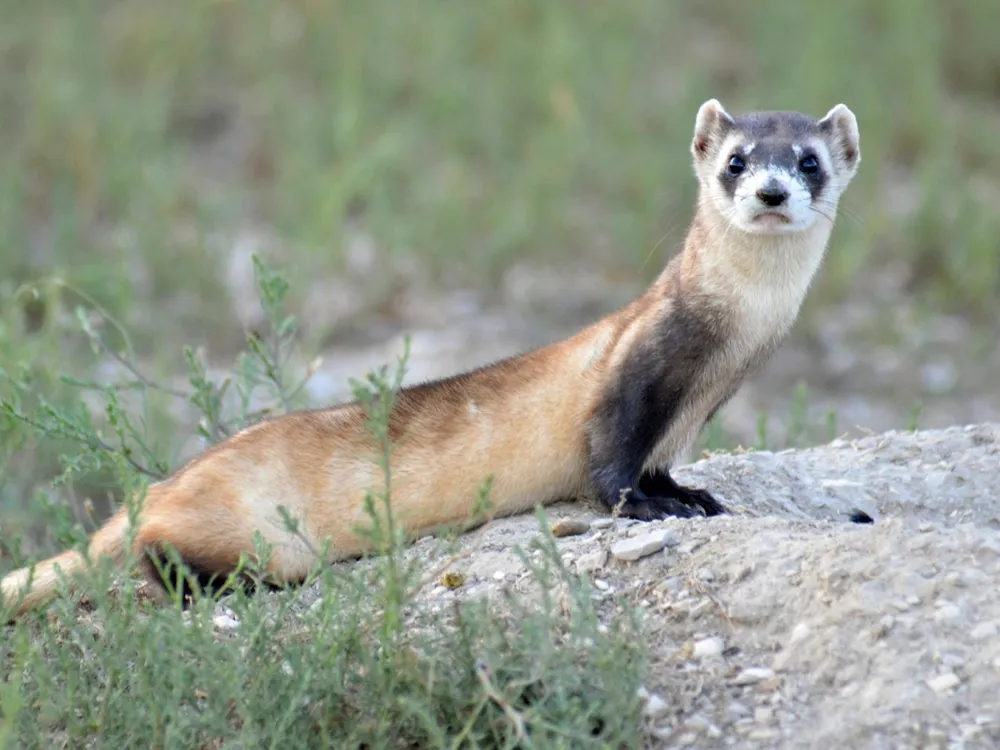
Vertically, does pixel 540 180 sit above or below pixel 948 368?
above

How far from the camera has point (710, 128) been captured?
12.6 ft

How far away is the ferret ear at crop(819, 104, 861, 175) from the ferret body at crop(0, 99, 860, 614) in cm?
14

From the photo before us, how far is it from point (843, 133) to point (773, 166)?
394 millimetres

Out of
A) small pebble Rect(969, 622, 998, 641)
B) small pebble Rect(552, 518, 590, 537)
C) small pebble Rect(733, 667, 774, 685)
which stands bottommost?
small pebble Rect(733, 667, 774, 685)

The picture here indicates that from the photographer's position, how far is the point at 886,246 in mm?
7461

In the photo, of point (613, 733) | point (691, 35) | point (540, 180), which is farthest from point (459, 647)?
point (691, 35)

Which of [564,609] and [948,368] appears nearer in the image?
[564,609]

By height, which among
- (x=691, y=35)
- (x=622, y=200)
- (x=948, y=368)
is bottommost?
(x=948, y=368)

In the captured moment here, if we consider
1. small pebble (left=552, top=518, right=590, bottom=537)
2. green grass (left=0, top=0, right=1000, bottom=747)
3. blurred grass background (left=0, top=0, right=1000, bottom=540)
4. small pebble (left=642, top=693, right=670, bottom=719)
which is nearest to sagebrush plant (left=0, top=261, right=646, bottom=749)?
small pebble (left=642, top=693, right=670, bottom=719)

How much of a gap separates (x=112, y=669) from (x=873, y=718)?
1.28 m

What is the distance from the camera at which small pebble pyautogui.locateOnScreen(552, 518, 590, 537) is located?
3326 millimetres

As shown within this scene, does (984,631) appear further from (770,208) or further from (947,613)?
(770,208)

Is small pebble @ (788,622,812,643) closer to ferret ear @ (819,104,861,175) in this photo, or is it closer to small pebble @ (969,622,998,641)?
small pebble @ (969,622,998,641)

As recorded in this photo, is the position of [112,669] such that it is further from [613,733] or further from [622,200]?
[622,200]
